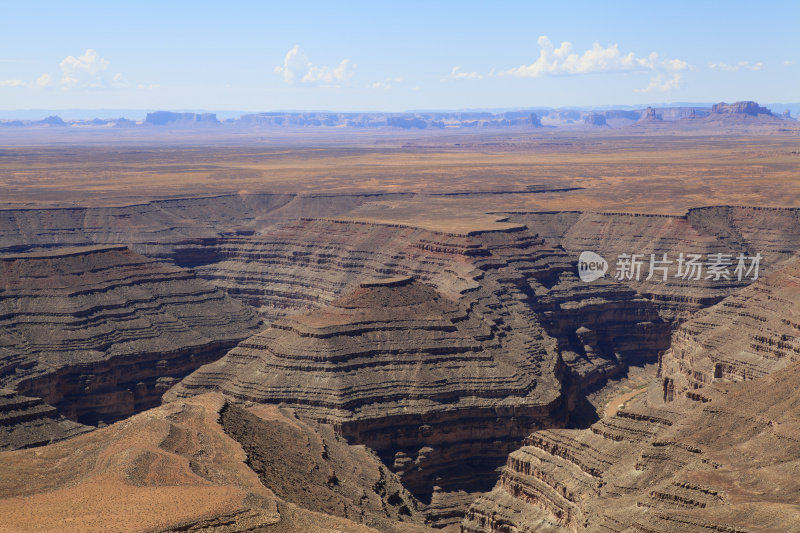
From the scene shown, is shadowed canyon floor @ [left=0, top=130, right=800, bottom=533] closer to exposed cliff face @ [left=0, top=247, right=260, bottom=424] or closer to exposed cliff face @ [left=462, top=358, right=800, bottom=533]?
exposed cliff face @ [left=462, top=358, right=800, bottom=533]

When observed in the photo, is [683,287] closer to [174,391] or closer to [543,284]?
[543,284]

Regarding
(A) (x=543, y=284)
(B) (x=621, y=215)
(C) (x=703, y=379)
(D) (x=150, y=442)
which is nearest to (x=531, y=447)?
(D) (x=150, y=442)

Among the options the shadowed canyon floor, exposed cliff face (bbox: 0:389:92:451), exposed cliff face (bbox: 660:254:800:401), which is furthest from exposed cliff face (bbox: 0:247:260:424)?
exposed cliff face (bbox: 660:254:800:401)

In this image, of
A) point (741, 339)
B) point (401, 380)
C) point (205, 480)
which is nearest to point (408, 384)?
point (401, 380)

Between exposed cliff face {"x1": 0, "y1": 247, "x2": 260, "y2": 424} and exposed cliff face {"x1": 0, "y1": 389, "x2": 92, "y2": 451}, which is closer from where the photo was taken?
exposed cliff face {"x1": 0, "y1": 389, "x2": 92, "y2": 451}

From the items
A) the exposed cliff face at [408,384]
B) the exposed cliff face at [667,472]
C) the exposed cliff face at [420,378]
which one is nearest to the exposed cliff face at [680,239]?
the exposed cliff face at [420,378]

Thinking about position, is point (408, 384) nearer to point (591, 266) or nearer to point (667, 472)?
point (667, 472)

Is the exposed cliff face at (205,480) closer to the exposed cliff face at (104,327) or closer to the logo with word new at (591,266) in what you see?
the exposed cliff face at (104,327)
